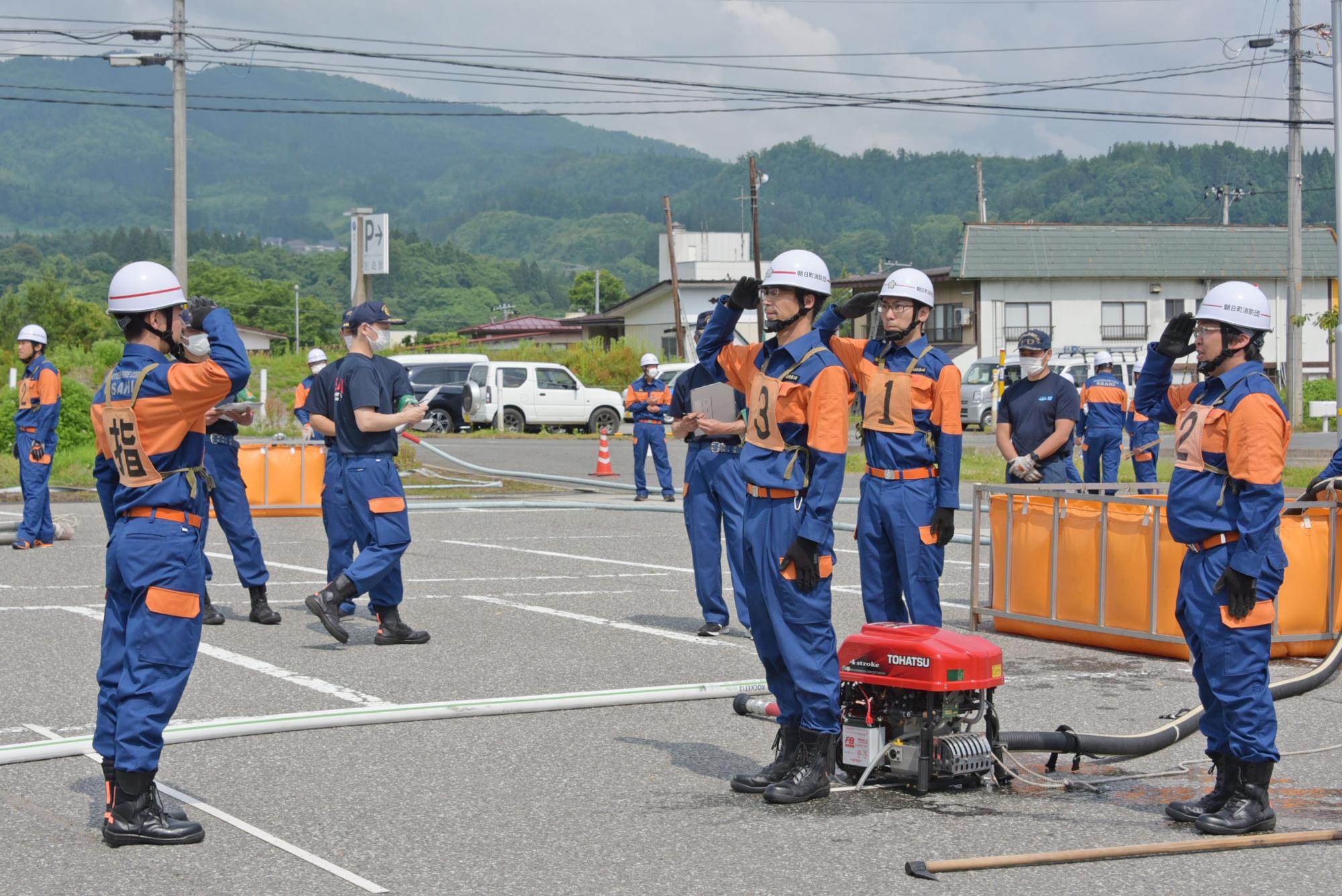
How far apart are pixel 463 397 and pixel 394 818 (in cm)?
3338

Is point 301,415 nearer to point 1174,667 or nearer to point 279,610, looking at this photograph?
point 279,610

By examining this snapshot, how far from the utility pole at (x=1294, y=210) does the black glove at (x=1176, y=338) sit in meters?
32.9

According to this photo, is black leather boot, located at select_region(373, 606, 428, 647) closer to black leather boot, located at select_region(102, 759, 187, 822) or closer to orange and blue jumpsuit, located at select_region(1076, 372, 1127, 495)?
black leather boot, located at select_region(102, 759, 187, 822)

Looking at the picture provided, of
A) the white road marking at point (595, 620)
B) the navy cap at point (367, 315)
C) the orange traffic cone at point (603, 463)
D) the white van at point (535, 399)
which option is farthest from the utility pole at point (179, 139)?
the navy cap at point (367, 315)

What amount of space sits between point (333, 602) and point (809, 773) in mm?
4507

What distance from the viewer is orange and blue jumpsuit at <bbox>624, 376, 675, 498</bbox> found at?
22.5 metres

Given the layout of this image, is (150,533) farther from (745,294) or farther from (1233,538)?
(1233,538)

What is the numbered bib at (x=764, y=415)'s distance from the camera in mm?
6543

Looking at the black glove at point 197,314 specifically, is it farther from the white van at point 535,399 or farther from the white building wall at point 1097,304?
the white building wall at point 1097,304

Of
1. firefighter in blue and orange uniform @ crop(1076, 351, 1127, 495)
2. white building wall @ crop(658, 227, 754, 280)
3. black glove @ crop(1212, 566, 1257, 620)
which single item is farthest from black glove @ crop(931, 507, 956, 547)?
white building wall @ crop(658, 227, 754, 280)

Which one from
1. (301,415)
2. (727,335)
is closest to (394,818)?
(727,335)

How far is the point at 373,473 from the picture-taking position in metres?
10.1

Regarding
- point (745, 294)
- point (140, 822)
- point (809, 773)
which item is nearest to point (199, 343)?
point (140, 822)

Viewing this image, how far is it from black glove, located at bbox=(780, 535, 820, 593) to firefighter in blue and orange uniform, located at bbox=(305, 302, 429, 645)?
13.9 feet
